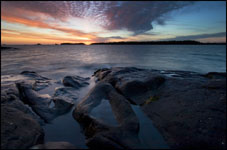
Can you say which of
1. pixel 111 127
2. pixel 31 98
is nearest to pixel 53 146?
pixel 111 127

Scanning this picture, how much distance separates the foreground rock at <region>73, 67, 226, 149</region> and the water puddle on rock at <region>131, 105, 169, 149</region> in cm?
16

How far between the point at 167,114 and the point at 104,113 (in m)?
2.31

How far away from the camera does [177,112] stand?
13.4 ft

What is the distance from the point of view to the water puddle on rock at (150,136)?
120 inches

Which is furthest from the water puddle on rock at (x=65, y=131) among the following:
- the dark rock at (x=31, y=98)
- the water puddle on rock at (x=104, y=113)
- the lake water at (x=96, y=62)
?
the lake water at (x=96, y=62)

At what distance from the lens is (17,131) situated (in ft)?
9.41

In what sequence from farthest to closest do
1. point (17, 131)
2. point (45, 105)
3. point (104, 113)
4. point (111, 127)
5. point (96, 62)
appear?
point (96, 62)
point (45, 105)
point (104, 113)
point (111, 127)
point (17, 131)

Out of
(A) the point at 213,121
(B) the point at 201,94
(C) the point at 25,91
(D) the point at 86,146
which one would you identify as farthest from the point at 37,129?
(B) the point at 201,94

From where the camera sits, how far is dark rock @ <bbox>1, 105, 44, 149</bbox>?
2.58m

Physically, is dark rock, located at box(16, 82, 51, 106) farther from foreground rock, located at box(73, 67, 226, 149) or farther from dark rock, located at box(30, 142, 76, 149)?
dark rock, located at box(30, 142, 76, 149)

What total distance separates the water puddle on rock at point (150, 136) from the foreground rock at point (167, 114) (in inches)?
6.2

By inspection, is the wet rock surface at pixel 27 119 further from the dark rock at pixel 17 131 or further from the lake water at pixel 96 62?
the lake water at pixel 96 62

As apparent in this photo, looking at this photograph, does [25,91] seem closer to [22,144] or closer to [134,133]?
[22,144]

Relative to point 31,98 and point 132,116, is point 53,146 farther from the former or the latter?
point 31,98
